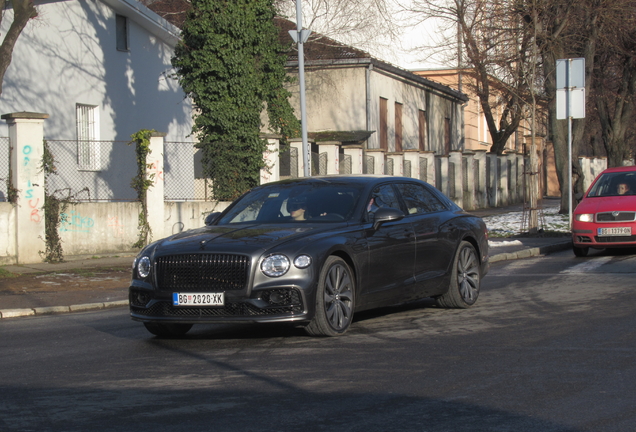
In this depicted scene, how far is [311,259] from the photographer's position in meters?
7.80

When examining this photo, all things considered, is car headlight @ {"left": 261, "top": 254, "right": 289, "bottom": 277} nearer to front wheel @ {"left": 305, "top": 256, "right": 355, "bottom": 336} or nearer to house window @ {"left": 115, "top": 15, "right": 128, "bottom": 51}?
front wheel @ {"left": 305, "top": 256, "right": 355, "bottom": 336}

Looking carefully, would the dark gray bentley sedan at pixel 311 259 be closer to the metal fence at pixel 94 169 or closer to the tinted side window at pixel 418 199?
the tinted side window at pixel 418 199

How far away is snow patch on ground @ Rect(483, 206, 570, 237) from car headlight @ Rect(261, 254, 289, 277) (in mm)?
Answer: 15621

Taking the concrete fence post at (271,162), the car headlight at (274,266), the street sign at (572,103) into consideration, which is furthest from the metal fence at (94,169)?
the car headlight at (274,266)

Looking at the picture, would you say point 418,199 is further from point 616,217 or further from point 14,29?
point 14,29

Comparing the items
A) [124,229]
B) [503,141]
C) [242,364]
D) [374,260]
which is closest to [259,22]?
[124,229]

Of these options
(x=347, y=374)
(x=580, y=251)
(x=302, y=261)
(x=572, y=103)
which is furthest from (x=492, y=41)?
(x=347, y=374)

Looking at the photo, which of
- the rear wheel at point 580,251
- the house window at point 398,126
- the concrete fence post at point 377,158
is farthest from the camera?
the house window at point 398,126

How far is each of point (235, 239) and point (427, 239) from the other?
249 centimetres

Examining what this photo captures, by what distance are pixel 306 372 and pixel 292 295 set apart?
1181 mm

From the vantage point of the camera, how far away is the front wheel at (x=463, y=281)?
1005 cm

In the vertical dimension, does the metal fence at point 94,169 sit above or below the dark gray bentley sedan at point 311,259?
above

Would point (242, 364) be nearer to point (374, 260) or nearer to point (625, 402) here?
point (374, 260)

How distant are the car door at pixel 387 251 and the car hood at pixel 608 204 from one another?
8.70 m
